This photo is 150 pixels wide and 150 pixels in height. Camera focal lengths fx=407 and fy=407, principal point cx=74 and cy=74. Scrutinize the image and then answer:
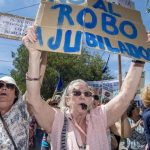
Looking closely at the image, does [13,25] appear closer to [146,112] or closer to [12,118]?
[12,118]

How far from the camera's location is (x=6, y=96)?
375 cm

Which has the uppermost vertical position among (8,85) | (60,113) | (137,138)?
(8,85)

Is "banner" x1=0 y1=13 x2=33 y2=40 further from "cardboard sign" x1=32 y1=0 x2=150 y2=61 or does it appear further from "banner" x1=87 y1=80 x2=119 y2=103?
"banner" x1=87 y1=80 x2=119 y2=103

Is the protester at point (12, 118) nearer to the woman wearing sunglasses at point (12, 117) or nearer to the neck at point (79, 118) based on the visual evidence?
the woman wearing sunglasses at point (12, 117)

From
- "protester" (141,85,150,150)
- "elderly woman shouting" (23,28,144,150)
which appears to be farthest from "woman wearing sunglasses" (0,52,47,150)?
"protester" (141,85,150,150)

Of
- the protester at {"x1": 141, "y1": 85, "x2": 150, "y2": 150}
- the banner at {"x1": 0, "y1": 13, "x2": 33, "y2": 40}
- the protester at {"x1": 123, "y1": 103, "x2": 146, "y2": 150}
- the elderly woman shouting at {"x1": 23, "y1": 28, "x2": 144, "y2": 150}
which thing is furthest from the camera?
the protester at {"x1": 123, "y1": 103, "x2": 146, "y2": 150}

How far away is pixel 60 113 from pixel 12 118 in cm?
43

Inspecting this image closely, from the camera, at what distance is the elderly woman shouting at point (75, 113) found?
11.4 feet

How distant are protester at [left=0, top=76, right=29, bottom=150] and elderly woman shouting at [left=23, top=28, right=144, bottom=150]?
17cm

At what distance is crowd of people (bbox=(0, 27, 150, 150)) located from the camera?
3.48 metres

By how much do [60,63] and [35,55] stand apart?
3393 centimetres

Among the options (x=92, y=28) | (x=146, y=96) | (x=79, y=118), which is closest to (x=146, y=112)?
(x=146, y=96)

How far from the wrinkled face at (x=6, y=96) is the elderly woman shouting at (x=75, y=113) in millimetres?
280

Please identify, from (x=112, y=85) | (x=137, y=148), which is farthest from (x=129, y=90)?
(x=112, y=85)
